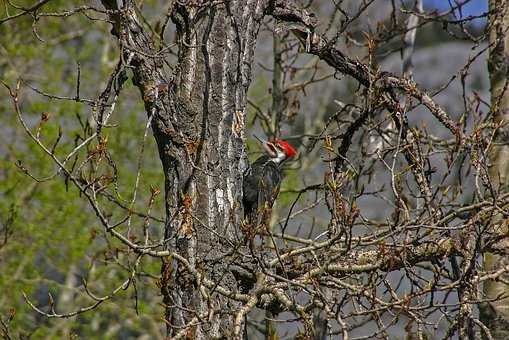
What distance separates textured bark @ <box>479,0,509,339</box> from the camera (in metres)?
5.18

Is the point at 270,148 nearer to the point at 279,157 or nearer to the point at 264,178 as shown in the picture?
the point at 279,157

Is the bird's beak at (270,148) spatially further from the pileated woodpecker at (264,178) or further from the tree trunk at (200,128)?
the tree trunk at (200,128)

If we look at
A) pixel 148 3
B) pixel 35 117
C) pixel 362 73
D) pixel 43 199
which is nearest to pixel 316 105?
pixel 148 3

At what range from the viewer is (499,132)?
215 inches

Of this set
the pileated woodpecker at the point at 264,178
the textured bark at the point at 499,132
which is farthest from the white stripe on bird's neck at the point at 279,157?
the textured bark at the point at 499,132

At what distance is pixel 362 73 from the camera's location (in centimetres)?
471

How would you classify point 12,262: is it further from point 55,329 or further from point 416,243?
point 416,243

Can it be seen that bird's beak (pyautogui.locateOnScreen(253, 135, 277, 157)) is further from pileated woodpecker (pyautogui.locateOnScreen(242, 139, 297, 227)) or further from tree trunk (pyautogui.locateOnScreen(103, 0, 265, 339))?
tree trunk (pyautogui.locateOnScreen(103, 0, 265, 339))

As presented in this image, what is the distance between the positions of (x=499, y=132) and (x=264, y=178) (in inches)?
66.3

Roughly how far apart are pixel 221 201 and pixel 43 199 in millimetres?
7981

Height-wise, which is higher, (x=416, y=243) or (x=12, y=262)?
(x=12, y=262)

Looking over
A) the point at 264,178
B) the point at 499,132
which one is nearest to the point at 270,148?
the point at 264,178

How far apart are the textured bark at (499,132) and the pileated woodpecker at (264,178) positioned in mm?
1412

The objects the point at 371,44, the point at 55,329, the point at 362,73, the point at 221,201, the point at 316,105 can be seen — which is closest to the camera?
the point at 221,201
